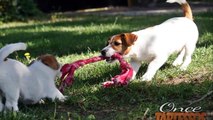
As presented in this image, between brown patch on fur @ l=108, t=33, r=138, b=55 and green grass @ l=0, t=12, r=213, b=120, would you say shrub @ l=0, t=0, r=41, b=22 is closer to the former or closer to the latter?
green grass @ l=0, t=12, r=213, b=120

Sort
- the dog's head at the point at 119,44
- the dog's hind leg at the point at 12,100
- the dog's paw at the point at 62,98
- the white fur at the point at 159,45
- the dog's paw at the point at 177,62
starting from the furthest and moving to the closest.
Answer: the dog's paw at the point at 177,62
the white fur at the point at 159,45
the dog's head at the point at 119,44
the dog's paw at the point at 62,98
the dog's hind leg at the point at 12,100

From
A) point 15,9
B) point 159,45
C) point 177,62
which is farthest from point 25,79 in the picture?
point 15,9

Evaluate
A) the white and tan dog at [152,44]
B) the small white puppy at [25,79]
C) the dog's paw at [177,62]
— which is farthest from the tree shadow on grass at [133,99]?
the dog's paw at [177,62]

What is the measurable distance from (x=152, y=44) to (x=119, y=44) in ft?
1.40

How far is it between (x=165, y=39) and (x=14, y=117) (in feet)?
7.85

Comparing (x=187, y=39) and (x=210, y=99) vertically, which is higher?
(x=187, y=39)

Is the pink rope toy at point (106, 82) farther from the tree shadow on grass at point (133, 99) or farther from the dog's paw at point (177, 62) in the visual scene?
the dog's paw at point (177, 62)

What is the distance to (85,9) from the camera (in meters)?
22.3

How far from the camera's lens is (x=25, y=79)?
15.0ft

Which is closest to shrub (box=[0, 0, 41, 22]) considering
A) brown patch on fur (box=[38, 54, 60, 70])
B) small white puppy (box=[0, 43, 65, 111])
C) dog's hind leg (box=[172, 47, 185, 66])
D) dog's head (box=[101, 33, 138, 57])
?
dog's hind leg (box=[172, 47, 185, 66])

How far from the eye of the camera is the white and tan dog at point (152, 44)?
18.4ft

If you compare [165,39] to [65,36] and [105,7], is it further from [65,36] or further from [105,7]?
[105,7]

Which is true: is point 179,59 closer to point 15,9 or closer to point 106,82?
point 106,82

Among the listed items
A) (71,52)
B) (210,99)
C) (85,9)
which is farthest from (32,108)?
(85,9)
